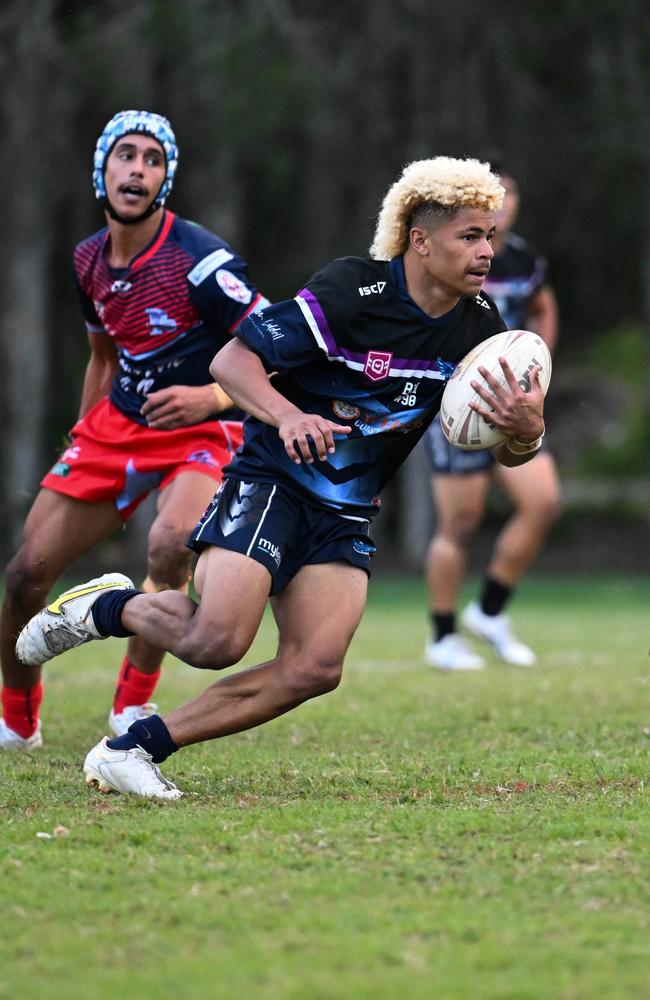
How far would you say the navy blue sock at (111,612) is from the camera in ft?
18.9

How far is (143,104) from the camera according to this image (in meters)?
20.8

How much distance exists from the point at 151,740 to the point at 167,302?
2097mm

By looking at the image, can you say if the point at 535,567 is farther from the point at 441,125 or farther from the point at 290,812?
the point at 290,812

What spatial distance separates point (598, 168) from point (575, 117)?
2.69 ft

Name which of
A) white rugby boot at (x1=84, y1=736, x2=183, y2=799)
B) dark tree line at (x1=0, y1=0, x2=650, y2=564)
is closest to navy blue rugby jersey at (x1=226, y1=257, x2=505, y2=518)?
white rugby boot at (x1=84, y1=736, x2=183, y2=799)

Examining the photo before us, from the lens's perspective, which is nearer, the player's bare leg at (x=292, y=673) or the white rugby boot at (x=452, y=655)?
the player's bare leg at (x=292, y=673)

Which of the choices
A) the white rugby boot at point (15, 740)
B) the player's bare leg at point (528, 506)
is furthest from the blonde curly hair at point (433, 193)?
the player's bare leg at point (528, 506)

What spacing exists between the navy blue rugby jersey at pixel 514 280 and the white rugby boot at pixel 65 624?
4921 mm

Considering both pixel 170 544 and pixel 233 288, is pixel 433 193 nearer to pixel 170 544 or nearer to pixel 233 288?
pixel 233 288

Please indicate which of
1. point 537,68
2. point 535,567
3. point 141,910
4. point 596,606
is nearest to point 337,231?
point 537,68

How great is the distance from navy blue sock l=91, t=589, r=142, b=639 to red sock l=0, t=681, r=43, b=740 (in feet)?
3.48

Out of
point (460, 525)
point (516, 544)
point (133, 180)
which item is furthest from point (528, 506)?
point (133, 180)

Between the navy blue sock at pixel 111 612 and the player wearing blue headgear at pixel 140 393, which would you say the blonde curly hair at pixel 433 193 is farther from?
the navy blue sock at pixel 111 612

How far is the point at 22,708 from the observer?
265 inches
